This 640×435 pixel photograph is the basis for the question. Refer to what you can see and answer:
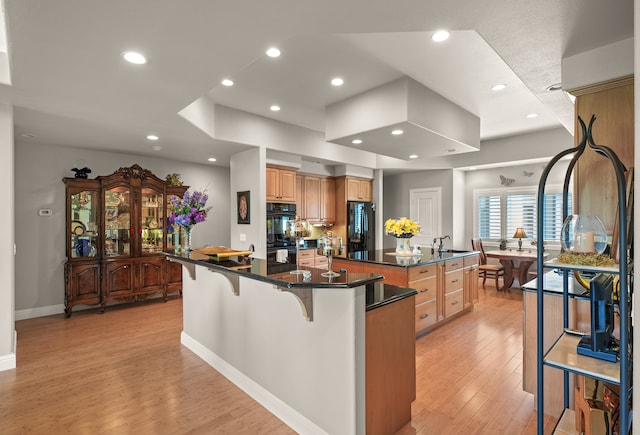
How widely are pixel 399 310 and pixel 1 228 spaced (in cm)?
364

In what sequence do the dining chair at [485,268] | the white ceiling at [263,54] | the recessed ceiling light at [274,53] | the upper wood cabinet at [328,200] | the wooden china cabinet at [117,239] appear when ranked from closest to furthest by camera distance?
the white ceiling at [263,54] → the recessed ceiling light at [274,53] → the wooden china cabinet at [117,239] → the dining chair at [485,268] → the upper wood cabinet at [328,200]

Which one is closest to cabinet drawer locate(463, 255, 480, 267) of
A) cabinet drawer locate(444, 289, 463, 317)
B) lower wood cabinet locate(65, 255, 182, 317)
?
cabinet drawer locate(444, 289, 463, 317)

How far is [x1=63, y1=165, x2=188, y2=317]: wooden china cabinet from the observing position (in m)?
4.88

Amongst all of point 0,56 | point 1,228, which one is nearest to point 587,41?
point 0,56

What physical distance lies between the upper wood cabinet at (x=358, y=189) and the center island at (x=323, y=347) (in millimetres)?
4216

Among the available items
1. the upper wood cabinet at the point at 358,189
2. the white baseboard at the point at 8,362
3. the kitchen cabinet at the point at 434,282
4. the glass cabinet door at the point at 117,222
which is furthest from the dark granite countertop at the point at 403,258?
the white baseboard at the point at 8,362

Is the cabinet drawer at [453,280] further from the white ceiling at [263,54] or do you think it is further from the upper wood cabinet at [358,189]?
the upper wood cabinet at [358,189]

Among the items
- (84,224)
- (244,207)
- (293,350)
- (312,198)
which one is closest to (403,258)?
(293,350)

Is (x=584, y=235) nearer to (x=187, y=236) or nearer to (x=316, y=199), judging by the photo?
(x=187, y=236)

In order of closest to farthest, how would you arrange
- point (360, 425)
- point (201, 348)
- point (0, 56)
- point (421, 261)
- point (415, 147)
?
point (360, 425) → point (0, 56) → point (201, 348) → point (421, 261) → point (415, 147)

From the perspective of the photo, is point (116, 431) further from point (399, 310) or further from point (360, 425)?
point (399, 310)

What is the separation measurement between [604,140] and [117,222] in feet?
19.1

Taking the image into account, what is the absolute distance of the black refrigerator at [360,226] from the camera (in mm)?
6832

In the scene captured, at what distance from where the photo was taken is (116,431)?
2.27m
